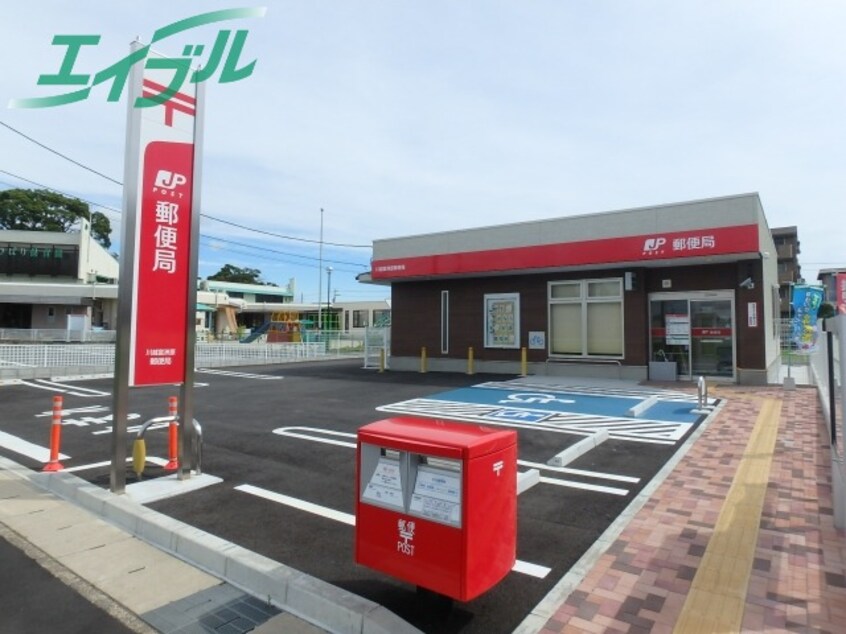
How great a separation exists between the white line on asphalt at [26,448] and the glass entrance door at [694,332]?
15.2 m

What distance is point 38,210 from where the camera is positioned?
55.9m

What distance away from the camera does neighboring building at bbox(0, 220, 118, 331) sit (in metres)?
39.2

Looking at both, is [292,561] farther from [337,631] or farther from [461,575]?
[461,575]

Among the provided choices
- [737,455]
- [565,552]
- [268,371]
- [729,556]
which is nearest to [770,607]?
[729,556]

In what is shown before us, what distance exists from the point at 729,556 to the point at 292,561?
133 inches

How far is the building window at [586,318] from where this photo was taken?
16.9m

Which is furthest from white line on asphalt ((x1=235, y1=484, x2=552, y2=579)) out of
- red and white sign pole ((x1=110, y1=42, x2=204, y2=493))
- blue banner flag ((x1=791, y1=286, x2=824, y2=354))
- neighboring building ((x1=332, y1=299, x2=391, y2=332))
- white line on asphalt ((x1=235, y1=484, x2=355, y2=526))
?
neighboring building ((x1=332, y1=299, x2=391, y2=332))

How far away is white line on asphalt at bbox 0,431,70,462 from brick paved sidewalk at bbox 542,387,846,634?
727 cm

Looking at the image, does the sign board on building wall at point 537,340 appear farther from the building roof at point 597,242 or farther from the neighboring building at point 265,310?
the neighboring building at point 265,310

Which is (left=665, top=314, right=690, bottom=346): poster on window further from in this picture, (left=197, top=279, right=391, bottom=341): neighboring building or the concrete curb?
(left=197, top=279, right=391, bottom=341): neighboring building

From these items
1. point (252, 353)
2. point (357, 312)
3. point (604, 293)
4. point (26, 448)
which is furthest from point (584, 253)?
point (357, 312)

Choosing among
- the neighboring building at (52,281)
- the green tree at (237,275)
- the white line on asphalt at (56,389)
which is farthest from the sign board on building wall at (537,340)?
the green tree at (237,275)

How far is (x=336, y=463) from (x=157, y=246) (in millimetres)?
3461

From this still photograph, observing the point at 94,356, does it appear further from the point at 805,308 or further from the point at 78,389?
the point at 805,308
